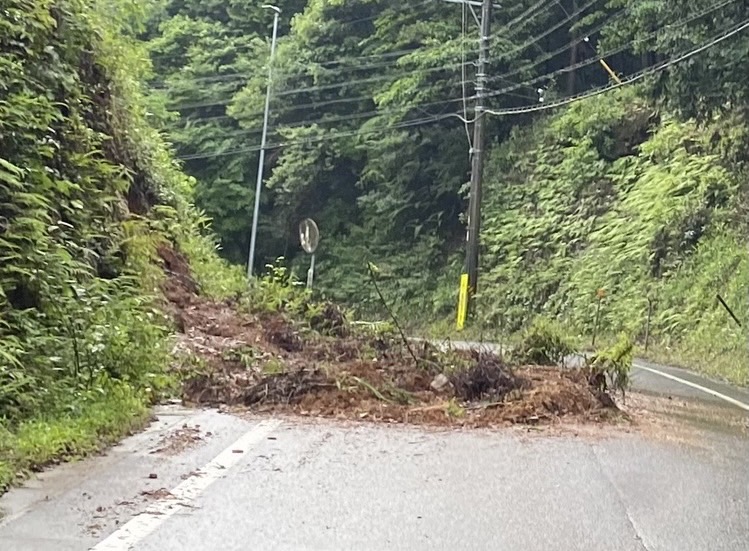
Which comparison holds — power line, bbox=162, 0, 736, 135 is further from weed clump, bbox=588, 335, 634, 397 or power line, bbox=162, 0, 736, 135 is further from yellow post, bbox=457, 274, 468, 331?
weed clump, bbox=588, 335, 634, 397

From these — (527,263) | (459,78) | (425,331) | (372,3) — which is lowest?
(425,331)

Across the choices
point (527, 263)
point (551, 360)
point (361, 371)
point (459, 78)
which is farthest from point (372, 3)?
point (361, 371)

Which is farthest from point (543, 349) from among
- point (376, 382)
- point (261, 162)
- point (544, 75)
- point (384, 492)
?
point (261, 162)

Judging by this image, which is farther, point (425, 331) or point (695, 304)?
point (425, 331)

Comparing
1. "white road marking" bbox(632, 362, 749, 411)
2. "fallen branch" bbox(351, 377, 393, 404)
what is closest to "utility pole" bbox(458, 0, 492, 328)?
"white road marking" bbox(632, 362, 749, 411)

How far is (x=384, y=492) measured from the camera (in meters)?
6.75

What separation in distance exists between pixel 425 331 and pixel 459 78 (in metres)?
8.66

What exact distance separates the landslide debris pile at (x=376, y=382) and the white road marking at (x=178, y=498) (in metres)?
1.62

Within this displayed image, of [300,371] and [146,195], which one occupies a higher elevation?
[146,195]

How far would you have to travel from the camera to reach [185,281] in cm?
1645

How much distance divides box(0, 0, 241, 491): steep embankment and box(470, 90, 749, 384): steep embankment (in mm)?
10655

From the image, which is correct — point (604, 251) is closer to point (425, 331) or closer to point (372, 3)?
point (425, 331)

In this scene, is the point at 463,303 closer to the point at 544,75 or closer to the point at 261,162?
the point at 544,75

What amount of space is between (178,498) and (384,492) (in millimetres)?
1400
